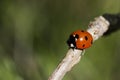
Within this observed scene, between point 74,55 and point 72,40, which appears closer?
point 74,55

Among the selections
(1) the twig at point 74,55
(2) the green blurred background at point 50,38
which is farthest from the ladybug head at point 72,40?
(2) the green blurred background at point 50,38

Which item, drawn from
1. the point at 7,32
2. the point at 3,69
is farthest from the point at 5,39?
the point at 3,69

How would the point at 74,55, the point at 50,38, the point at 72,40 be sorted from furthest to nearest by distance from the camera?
the point at 50,38, the point at 72,40, the point at 74,55

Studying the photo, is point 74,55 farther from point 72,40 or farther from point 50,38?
point 50,38

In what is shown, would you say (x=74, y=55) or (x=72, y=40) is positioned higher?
(x=72, y=40)

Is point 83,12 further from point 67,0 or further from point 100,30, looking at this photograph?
point 100,30

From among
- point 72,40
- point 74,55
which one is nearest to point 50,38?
point 72,40

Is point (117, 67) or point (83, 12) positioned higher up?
point (83, 12)
